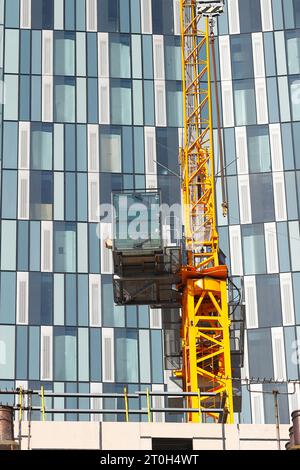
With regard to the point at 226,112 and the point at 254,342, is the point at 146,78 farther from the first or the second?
the point at 254,342

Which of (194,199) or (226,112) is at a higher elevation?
(226,112)

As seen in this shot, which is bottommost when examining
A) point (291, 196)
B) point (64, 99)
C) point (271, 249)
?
point (271, 249)

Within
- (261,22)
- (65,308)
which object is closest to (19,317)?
(65,308)

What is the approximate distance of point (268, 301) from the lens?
101 metres

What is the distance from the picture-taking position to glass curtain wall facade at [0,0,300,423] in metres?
98.1

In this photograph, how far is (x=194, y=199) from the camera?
78375 millimetres

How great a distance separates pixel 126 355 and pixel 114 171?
527 inches

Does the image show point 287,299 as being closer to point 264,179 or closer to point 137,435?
point 264,179

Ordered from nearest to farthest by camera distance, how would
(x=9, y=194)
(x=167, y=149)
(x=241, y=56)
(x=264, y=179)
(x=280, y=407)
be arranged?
(x=280, y=407)
(x=9, y=194)
(x=264, y=179)
(x=167, y=149)
(x=241, y=56)

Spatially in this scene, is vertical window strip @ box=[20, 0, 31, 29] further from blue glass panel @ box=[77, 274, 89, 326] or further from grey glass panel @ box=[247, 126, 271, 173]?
blue glass panel @ box=[77, 274, 89, 326]

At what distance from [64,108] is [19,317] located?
52.4 ft

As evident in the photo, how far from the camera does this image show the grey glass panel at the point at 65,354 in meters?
Result: 96.9

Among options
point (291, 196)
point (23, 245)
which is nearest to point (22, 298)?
point (23, 245)
